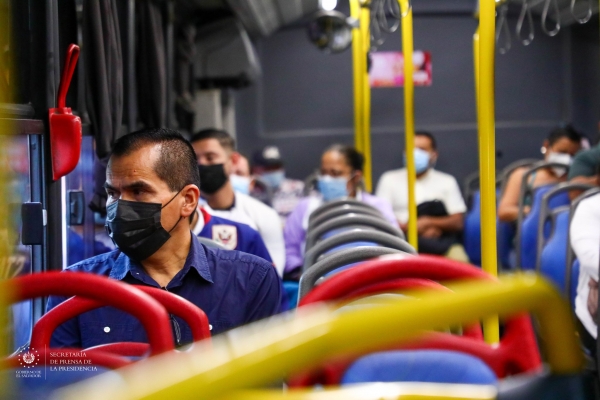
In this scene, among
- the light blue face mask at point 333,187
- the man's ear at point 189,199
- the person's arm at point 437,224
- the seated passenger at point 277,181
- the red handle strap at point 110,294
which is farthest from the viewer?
the seated passenger at point 277,181

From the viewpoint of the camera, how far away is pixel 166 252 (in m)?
2.20

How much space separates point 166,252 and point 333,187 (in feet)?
10.1

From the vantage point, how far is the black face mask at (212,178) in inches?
162

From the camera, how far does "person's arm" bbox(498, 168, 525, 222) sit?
5.95 meters

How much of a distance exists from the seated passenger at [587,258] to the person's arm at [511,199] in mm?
2189

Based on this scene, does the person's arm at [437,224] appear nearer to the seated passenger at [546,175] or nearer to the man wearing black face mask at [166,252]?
the seated passenger at [546,175]

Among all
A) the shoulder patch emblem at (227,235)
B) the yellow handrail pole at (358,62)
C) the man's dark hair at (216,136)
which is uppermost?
the yellow handrail pole at (358,62)

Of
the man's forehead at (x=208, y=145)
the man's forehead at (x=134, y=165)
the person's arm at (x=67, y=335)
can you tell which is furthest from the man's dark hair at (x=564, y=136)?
the person's arm at (x=67, y=335)

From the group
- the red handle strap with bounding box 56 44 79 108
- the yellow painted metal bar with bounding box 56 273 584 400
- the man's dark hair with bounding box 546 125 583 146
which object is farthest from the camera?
the man's dark hair with bounding box 546 125 583 146

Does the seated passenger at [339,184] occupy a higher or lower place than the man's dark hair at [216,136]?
lower

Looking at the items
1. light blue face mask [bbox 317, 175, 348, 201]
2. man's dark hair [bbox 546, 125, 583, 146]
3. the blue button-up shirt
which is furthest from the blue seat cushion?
man's dark hair [bbox 546, 125, 583, 146]

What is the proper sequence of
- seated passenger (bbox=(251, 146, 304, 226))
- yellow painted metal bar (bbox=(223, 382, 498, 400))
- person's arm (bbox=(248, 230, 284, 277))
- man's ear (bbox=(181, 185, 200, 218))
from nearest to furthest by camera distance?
1. yellow painted metal bar (bbox=(223, 382, 498, 400))
2. man's ear (bbox=(181, 185, 200, 218))
3. person's arm (bbox=(248, 230, 284, 277))
4. seated passenger (bbox=(251, 146, 304, 226))

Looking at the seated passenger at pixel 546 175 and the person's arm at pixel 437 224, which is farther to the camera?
the person's arm at pixel 437 224

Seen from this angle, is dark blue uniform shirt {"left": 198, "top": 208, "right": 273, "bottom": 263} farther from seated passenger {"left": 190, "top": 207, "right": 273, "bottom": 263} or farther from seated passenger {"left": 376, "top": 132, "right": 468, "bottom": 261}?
seated passenger {"left": 376, "top": 132, "right": 468, "bottom": 261}
